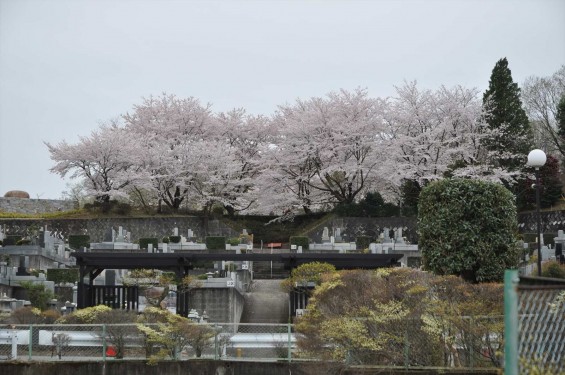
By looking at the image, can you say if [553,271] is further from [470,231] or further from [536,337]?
[536,337]

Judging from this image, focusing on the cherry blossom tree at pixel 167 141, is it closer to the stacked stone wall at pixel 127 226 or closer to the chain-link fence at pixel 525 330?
the stacked stone wall at pixel 127 226

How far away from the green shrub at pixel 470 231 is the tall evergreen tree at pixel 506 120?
2434 cm

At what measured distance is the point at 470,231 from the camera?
24.5 meters

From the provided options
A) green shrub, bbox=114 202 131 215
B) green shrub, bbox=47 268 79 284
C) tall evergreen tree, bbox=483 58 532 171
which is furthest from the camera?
green shrub, bbox=114 202 131 215

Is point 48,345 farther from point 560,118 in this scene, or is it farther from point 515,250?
point 560,118

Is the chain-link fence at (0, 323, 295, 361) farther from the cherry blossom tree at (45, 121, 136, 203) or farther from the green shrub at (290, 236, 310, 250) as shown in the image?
the cherry blossom tree at (45, 121, 136, 203)

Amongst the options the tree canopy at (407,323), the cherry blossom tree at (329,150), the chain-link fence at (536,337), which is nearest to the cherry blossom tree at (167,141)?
the cherry blossom tree at (329,150)

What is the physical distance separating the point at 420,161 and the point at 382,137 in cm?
Result: 399

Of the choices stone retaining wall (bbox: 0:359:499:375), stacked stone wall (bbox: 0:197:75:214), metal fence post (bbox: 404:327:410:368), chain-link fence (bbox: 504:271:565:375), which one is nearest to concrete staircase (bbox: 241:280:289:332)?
stone retaining wall (bbox: 0:359:499:375)

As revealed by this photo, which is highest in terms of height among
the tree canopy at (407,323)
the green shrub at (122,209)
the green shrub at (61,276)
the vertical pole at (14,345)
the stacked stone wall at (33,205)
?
the stacked stone wall at (33,205)

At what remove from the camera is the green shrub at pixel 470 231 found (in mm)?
24312

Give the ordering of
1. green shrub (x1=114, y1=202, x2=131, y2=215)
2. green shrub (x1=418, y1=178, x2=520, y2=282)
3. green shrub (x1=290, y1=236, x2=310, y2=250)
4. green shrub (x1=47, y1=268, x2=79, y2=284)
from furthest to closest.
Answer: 1. green shrub (x1=114, y1=202, x2=131, y2=215)
2. green shrub (x1=290, y1=236, x2=310, y2=250)
3. green shrub (x1=47, y1=268, x2=79, y2=284)
4. green shrub (x1=418, y1=178, x2=520, y2=282)

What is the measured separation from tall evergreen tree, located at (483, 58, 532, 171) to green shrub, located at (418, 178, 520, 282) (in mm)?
24338

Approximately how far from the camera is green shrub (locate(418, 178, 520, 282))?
24.3 metres
